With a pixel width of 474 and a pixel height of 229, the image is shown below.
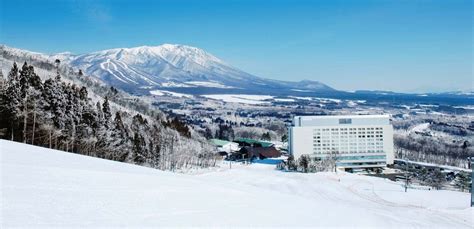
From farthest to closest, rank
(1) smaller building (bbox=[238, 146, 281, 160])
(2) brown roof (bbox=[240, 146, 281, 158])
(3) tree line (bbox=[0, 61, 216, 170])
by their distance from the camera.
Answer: (2) brown roof (bbox=[240, 146, 281, 158]) → (1) smaller building (bbox=[238, 146, 281, 160]) → (3) tree line (bbox=[0, 61, 216, 170])

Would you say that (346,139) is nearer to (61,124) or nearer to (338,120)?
(338,120)

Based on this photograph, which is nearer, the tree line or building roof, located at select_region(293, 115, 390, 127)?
the tree line

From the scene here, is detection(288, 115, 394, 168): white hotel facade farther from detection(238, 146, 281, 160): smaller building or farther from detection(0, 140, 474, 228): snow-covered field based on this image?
detection(0, 140, 474, 228): snow-covered field

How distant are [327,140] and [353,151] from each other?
3.82 metres

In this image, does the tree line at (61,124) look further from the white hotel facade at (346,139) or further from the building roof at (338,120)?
the building roof at (338,120)

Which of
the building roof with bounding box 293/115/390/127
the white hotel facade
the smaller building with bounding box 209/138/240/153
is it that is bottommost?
the smaller building with bounding box 209/138/240/153

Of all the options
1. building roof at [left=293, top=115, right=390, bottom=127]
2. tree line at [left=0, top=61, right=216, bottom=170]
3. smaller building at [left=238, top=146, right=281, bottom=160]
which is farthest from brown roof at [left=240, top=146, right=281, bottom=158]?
tree line at [left=0, top=61, right=216, bottom=170]

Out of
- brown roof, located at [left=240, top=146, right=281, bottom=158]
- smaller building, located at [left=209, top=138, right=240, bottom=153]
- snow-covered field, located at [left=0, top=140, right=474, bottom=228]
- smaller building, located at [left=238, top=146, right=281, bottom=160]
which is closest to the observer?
snow-covered field, located at [left=0, top=140, right=474, bottom=228]

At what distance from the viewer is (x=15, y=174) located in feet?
28.1

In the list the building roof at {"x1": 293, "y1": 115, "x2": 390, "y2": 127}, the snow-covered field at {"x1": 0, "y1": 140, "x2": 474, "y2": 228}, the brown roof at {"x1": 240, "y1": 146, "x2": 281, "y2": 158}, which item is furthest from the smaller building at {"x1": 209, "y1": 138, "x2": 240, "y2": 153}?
the snow-covered field at {"x1": 0, "y1": 140, "x2": 474, "y2": 228}

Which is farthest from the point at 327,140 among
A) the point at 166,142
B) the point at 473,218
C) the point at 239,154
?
the point at 473,218

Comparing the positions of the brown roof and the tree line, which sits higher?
the tree line

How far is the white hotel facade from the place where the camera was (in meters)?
58.3

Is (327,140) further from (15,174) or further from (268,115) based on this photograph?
(268,115)
